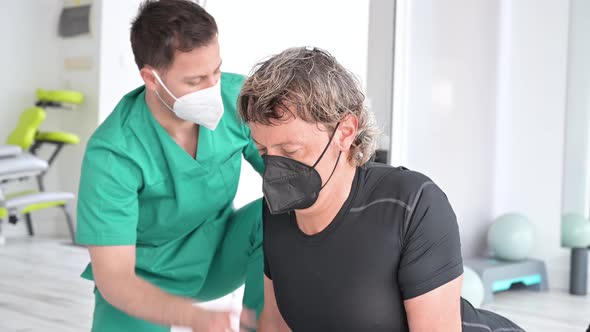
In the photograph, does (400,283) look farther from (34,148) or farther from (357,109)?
(34,148)

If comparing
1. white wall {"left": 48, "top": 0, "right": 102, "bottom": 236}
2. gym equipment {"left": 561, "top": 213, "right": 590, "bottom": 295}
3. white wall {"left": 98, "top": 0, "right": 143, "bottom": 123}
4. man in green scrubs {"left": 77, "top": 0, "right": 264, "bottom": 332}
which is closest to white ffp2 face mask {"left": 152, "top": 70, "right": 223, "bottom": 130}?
man in green scrubs {"left": 77, "top": 0, "right": 264, "bottom": 332}

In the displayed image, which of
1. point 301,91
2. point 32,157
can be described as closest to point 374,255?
point 301,91

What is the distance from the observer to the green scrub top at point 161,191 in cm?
186

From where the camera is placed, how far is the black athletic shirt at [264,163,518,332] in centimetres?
139

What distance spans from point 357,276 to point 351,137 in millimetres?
270

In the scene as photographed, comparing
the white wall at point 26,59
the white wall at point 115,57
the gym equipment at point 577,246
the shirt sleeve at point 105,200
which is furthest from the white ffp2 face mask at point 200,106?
the white wall at point 26,59

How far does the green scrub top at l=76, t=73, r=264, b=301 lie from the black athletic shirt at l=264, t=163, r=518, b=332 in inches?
21.2

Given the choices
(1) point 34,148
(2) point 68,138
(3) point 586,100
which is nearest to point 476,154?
(3) point 586,100

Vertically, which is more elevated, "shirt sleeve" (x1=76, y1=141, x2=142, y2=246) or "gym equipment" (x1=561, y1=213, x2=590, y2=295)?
"shirt sleeve" (x1=76, y1=141, x2=142, y2=246)

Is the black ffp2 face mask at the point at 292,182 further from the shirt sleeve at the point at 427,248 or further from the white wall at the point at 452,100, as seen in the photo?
the white wall at the point at 452,100

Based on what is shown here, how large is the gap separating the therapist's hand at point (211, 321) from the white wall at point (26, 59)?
476cm

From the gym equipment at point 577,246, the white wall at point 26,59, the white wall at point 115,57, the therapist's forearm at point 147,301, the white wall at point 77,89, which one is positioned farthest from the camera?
the white wall at point 26,59

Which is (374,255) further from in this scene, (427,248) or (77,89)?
(77,89)

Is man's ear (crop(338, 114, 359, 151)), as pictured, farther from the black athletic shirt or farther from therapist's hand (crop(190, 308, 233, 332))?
therapist's hand (crop(190, 308, 233, 332))
